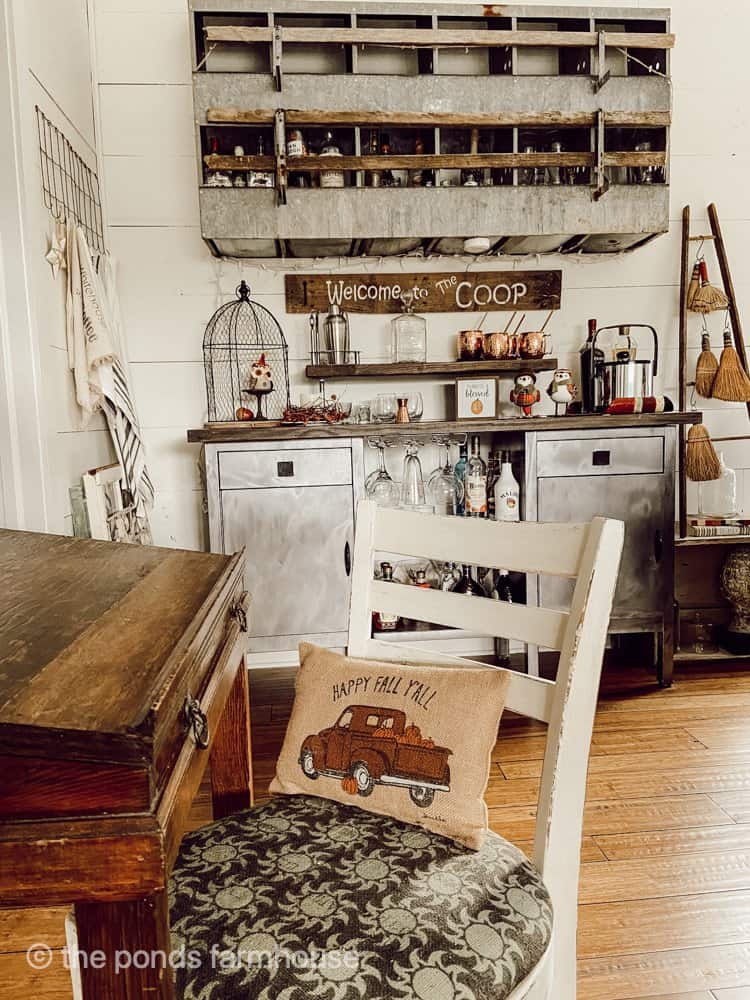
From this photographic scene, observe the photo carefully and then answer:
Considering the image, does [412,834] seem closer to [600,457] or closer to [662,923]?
[662,923]

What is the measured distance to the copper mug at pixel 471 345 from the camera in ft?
10.5

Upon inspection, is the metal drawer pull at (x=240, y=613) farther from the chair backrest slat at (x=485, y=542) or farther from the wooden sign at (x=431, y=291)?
the wooden sign at (x=431, y=291)

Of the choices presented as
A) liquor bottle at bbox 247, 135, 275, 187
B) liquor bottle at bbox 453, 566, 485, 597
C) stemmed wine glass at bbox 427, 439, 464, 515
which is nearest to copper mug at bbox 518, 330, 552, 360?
stemmed wine glass at bbox 427, 439, 464, 515

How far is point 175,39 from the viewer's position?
121 inches

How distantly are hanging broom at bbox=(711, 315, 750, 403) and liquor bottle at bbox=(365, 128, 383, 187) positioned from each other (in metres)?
1.62

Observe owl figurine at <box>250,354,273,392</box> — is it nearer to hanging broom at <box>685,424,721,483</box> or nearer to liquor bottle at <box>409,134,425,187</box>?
liquor bottle at <box>409,134,425,187</box>

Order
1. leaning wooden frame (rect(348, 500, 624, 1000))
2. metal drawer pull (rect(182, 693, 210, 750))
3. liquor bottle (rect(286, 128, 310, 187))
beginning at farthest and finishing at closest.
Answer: liquor bottle (rect(286, 128, 310, 187)) → leaning wooden frame (rect(348, 500, 624, 1000)) → metal drawer pull (rect(182, 693, 210, 750))

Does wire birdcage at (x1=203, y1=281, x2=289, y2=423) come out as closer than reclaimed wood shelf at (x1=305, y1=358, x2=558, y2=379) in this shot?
No

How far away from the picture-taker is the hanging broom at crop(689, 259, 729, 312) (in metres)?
3.29

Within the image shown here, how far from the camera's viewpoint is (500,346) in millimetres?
3176

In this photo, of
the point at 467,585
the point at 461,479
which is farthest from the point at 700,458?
the point at 467,585

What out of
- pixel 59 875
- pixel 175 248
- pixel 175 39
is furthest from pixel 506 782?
pixel 175 39

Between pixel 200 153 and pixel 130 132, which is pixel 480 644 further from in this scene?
pixel 130 132

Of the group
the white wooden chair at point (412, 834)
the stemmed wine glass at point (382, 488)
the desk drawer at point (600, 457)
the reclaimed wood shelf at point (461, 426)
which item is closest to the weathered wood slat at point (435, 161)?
the reclaimed wood shelf at point (461, 426)
